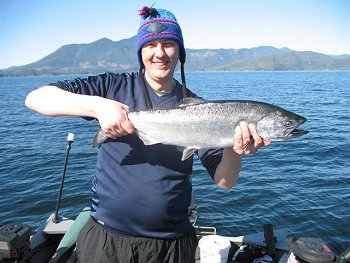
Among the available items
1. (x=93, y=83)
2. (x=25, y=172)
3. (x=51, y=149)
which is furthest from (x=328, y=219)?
(x=51, y=149)

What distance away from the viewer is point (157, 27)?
3.98 m

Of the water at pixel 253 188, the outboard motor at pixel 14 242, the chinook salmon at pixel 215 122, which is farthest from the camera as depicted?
the water at pixel 253 188

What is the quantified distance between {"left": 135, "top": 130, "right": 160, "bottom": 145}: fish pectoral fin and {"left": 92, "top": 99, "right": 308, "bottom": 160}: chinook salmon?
0.19m

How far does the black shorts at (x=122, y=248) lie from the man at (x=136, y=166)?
10 millimetres

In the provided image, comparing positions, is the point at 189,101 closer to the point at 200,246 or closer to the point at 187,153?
the point at 187,153

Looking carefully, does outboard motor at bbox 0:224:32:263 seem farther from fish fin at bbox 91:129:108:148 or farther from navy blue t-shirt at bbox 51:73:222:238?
fish fin at bbox 91:129:108:148

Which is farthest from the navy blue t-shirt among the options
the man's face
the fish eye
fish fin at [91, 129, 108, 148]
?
the fish eye

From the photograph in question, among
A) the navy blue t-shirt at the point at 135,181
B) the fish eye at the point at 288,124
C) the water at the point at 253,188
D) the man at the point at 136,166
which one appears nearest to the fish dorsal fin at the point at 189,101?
the man at the point at 136,166

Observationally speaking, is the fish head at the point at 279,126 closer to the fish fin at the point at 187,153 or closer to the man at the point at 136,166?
the man at the point at 136,166

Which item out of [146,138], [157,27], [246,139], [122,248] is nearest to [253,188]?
[246,139]

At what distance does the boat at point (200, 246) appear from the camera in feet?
19.4

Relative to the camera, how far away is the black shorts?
12.7 ft

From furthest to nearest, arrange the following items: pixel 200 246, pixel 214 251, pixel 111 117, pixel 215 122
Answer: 1. pixel 200 246
2. pixel 214 251
3. pixel 215 122
4. pixel 111 117

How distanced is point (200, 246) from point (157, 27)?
4.79 m
